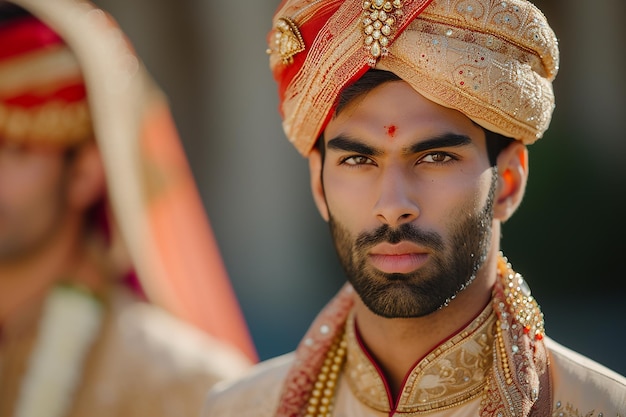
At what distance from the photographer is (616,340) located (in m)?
5.97

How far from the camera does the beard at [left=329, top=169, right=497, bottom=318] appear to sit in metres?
2.17

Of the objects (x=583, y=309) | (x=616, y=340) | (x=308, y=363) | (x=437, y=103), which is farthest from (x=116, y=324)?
(x=583, y=309)

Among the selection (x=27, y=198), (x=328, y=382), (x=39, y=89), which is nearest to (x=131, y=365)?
(x=27, y=198)

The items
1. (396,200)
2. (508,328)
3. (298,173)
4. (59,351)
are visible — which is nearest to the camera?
(396,200)

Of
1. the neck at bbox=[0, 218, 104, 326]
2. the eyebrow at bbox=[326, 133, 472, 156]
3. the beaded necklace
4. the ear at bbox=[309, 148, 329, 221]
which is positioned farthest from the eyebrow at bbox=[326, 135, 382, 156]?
the neck at bbox=[0, 218, 104, 326]

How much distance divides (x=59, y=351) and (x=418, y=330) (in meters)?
1.65

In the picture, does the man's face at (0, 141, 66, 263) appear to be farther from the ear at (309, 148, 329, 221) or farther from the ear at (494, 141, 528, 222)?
the ear at (494, 141, 528, 222)

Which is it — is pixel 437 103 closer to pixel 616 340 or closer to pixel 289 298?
pixel 616 340

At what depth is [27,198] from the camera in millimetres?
3629

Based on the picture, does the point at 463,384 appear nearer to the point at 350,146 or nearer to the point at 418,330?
the point at 418,330

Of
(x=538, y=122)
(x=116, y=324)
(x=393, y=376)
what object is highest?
(x=538, y=122)

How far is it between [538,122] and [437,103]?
9.9 inches

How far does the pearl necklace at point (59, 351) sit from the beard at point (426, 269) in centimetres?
157

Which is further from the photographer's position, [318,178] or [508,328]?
[318,178]
